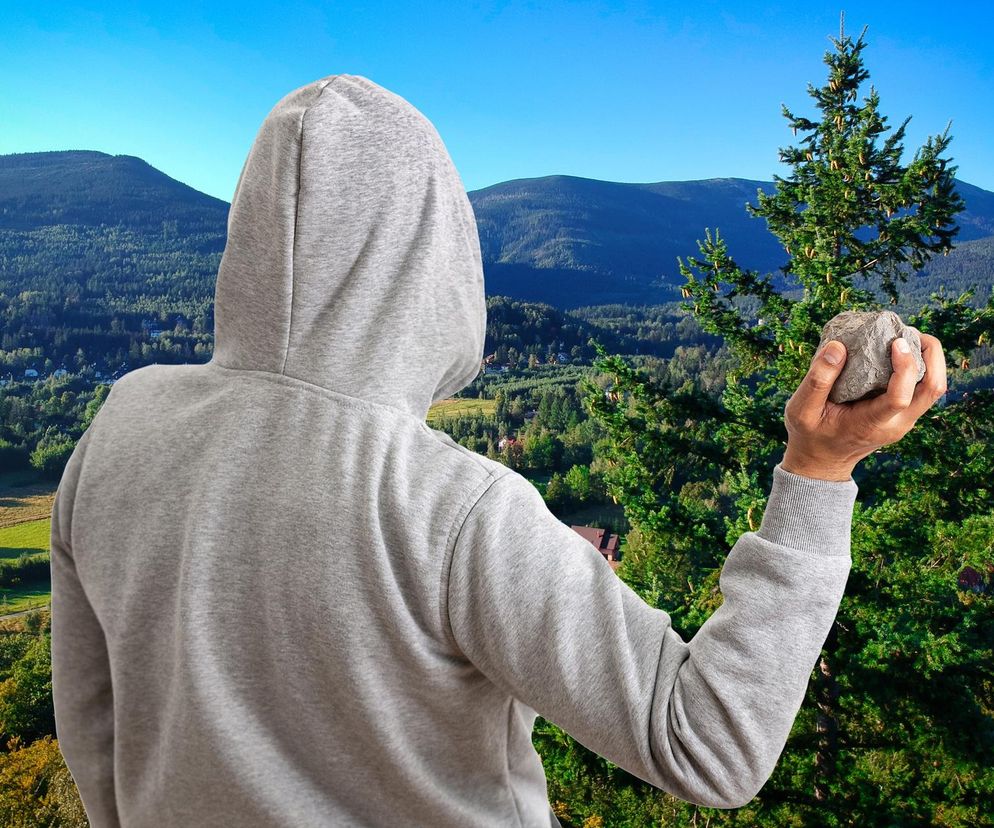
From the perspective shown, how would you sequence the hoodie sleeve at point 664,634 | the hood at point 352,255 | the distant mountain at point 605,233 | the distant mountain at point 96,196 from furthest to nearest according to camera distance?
the distant mountain at point 605,233 < the distant mountain at point 96,196 < the hood at point 352,255 < the hoodie sleeve at point 664,634

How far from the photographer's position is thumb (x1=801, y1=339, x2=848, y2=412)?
0.76 metres

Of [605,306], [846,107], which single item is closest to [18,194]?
[605,306]

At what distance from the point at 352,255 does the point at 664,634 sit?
1.69 feet

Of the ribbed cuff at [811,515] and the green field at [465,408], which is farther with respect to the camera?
the green field at [465,408]

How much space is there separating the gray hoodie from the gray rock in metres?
0.10

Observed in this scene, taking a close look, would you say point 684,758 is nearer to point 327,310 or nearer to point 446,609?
point 446,609

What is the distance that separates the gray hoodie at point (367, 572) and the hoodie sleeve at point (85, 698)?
0.41ft

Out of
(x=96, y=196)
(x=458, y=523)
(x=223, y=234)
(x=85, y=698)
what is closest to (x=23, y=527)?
(x=85, y=698)

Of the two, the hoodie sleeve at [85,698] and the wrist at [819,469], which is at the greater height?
the wrist at [819,469]

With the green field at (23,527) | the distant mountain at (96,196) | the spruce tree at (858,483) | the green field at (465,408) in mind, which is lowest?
the green field at (23,527)

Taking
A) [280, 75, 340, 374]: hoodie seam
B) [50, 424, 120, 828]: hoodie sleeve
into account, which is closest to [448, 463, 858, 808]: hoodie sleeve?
[280, 75, 340, 374]: hoodie seam

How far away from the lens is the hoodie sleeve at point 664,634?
0.74 meters

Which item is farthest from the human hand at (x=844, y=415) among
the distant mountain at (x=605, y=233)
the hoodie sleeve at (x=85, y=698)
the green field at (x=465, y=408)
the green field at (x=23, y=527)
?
the distant mountain at (x=605, y=233)

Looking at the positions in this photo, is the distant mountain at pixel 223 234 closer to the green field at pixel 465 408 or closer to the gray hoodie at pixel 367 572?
the green field at pixel 465 408
